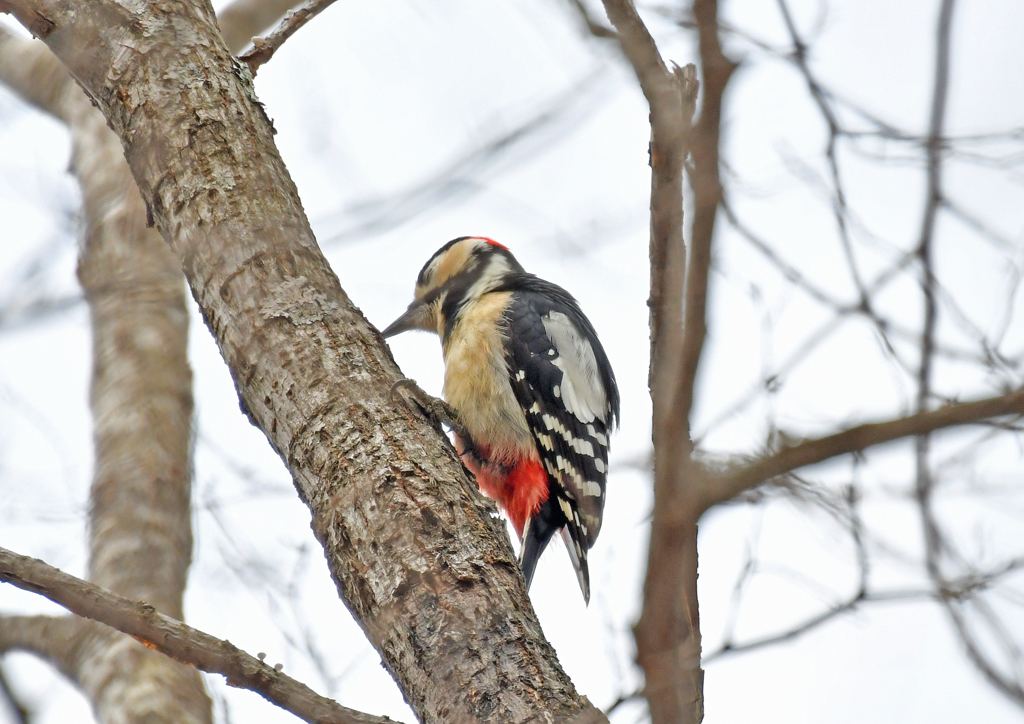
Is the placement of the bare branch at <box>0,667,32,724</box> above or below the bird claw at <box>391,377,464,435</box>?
below

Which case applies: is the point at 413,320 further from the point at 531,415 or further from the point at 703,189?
the point at 703,189

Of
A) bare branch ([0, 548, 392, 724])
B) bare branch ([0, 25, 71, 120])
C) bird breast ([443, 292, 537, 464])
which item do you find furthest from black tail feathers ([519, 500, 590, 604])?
bare branch ([0, 25, 71, 120])

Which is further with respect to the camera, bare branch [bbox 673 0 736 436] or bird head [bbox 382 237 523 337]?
bird head [bbox 382 237 523 337]

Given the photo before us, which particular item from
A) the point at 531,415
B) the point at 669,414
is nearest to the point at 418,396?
the point at 669,414

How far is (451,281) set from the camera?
4.35m

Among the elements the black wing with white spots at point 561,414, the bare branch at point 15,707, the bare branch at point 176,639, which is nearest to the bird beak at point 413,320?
the black wing with white spots at point 561,414

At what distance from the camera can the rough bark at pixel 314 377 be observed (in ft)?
5.42

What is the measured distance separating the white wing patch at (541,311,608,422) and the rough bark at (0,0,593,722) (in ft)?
5.43

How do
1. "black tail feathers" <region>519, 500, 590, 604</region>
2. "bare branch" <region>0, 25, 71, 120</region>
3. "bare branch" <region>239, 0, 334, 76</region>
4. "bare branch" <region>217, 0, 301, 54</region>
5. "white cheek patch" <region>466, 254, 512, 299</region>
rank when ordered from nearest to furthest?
"bare branch" <region>239, 0, 334, 76</region> → "black tail feathers" <region>519, 500, 590, 604</region> → "white cheek patch" <region>466, 254, 512, 299</region> → "bare branch" <region>0, 25, 71, 120</region> → "bare branch" <region>217, 0, 301, 54</region>

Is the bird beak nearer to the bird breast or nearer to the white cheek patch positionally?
the white cheek patch

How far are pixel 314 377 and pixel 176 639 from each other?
631 mm

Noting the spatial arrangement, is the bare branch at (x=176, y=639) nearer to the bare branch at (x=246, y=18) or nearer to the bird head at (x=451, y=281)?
the bird head at (x=451, y=281)

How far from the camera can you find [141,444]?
3.54 m

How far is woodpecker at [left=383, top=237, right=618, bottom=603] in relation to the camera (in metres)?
3.52
